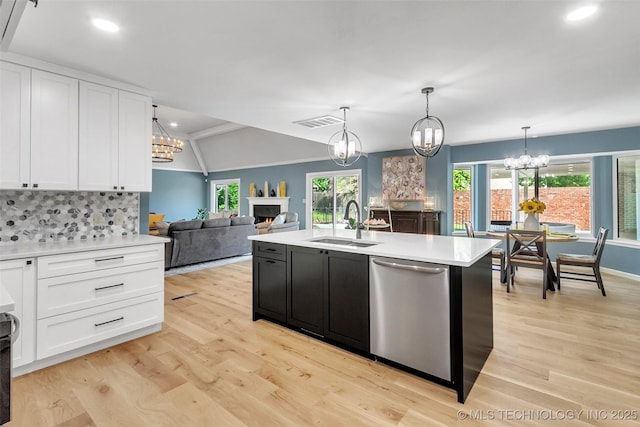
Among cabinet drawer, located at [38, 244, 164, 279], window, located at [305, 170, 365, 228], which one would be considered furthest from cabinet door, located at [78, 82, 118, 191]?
window, located at [305, 170, 365, 228]

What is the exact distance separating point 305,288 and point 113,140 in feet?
7.46

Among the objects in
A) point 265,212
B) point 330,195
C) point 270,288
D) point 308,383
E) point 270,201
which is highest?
point 330,195

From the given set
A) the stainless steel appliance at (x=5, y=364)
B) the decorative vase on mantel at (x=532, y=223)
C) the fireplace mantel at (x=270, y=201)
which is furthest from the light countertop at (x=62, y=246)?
the fireplace mantel at (x=270, y=201)

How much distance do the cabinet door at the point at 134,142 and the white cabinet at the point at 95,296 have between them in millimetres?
715

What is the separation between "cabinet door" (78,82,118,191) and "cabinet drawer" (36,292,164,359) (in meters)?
1.09

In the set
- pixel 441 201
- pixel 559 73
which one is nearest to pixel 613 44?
pixel 559 73

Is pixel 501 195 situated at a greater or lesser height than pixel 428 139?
lesser

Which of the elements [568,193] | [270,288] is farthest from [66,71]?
[568,193]

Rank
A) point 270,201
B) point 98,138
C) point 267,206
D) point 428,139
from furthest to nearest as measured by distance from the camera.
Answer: point 267,206 < point 270,201 < point 428,139 < point 98,138

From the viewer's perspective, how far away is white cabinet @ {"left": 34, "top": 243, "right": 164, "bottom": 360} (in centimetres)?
228

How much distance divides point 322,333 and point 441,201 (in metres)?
4.71

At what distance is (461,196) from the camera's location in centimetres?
725

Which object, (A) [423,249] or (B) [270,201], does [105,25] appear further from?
(B) [270,201]

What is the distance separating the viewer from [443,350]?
2.05 metres
